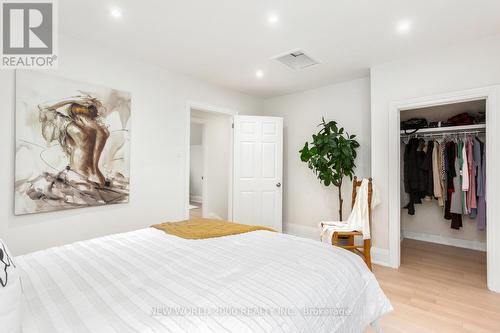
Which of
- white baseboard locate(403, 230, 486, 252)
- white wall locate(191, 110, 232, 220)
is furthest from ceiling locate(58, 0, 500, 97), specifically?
white baseboard locate(403, 230, 486, 252)

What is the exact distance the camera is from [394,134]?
3.11 metres

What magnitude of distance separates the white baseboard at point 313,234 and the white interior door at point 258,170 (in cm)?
36

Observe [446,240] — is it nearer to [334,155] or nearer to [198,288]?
[334,155]

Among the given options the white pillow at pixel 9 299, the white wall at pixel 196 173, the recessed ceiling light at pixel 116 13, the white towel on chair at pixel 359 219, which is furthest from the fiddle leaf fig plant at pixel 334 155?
the white wall at pixel 196 173

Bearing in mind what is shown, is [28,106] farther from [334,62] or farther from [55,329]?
[334,62]

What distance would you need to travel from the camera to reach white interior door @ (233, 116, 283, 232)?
4.21 m

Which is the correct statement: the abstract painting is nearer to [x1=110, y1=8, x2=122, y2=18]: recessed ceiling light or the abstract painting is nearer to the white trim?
[x1=110, y1=8, x2=122, y2=18]: recessed ceiling light

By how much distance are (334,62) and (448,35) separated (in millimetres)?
1120

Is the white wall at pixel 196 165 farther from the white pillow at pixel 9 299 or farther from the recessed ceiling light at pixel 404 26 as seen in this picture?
the white pillow at pixel 9 299

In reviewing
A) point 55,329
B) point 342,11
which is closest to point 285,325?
point 55,329

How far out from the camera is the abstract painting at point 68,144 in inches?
90.6

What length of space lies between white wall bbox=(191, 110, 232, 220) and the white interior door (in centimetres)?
51

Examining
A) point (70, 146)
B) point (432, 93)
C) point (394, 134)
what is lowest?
point (70, 146)

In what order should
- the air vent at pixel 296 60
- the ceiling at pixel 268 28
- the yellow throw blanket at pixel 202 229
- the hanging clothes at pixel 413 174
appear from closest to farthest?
the yellow throw blanket at pixel 202 229 → the ceiling at pixel 268 28 → the air vent at pixel 296 60 → the hanging clothes at pixel 413 174
